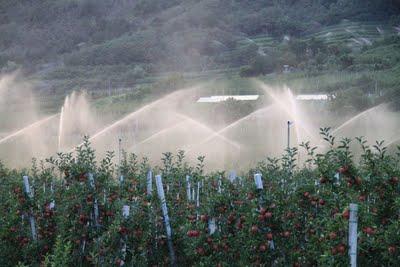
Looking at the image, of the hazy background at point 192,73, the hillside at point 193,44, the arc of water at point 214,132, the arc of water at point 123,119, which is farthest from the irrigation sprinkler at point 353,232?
the hillside at point 193,44

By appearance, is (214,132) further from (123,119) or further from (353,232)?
(353,232)

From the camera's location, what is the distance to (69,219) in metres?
7.42

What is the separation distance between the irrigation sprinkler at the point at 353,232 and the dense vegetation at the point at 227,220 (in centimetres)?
8

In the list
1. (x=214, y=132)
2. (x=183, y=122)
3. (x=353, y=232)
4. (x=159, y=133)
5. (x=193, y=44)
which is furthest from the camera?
(x=193, y=44)

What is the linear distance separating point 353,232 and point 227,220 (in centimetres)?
190

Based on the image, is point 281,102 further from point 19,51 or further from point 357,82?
point 19,51

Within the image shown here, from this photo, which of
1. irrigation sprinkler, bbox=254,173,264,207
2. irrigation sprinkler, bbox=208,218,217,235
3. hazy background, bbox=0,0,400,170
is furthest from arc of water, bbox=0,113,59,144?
irrigation sprinkler, bbox=254,173,264,207

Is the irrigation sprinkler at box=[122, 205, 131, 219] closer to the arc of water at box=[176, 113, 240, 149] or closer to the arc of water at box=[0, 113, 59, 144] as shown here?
the arc of water at box=[176, 113, 240, 149]

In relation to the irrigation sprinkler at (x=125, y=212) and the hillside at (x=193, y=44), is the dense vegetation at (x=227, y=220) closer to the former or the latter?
the irrigation sprinkler at (x=125, y=212)

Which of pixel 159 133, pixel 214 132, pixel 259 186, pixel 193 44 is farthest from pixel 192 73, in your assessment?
pixel 259 186

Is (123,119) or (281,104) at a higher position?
(281,104)

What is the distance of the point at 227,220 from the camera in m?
6.74

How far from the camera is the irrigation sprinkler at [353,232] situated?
5125mm

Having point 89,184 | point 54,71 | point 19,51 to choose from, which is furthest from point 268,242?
point 19,51
